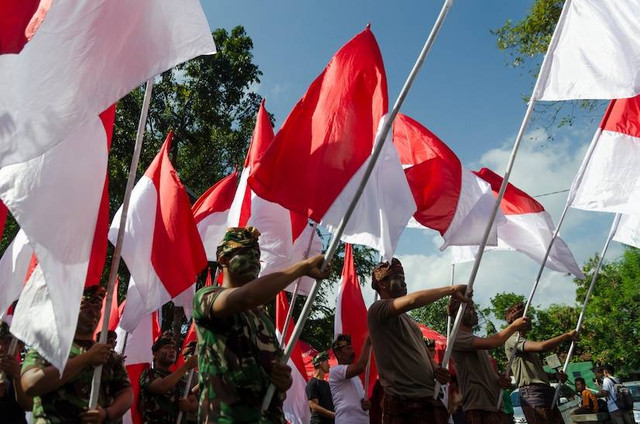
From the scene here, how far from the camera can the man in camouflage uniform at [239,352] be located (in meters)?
2.69

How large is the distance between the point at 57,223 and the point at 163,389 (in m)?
2.76

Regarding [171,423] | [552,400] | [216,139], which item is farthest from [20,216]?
[216,139]

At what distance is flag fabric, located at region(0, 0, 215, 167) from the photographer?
325cm

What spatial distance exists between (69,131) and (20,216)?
0.54 metres

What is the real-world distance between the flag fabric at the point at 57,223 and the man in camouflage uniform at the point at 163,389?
2329 millimetres

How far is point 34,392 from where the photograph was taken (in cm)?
330

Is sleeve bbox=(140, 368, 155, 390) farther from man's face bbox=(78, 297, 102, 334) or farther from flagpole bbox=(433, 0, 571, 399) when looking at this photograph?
flagpole bbox=(433, 0, 571, 399)

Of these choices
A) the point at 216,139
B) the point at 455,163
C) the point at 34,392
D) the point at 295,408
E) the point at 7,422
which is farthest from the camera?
the point at 216,139

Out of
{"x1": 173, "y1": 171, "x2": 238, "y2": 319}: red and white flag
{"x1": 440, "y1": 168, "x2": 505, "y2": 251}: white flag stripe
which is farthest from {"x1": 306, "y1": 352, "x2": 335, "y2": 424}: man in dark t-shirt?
{"x1": 173, "y1": 171, "x2": 238, "y2": 319}: red and white flag

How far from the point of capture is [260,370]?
111 inches

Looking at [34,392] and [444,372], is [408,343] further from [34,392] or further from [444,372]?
[34,392]

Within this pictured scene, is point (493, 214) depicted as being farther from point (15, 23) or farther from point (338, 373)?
point (15, 23)

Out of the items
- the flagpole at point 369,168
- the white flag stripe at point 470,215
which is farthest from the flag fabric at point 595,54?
the white flag stripe at point 470,215

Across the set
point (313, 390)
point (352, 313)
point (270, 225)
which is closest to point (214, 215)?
point (270, 225)
